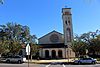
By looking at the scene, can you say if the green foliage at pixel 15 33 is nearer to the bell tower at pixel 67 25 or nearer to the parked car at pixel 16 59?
the bell tower at pixel 67 25

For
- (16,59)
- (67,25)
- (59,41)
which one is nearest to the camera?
(16,59)

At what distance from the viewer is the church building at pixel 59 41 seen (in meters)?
84.1

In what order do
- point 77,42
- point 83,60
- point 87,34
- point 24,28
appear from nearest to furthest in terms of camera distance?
point 83,60
point 77,42
point 87,34
point 24,28

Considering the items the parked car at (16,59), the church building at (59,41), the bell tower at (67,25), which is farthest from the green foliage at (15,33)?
the parked car at (16,59)

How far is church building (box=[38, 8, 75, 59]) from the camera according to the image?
276ft

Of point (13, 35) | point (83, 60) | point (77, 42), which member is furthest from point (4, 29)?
point (83, 60)

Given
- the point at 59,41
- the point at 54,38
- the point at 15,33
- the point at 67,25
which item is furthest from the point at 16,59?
the point at 67,25

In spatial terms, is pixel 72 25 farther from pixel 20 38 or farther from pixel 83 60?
pixel 83 60

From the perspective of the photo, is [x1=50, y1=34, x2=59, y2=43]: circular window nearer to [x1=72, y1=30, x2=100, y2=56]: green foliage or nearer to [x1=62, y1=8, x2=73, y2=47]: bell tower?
[x1=62, y1=8, x2=73, y2=47]: bell tower

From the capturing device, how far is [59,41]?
89688mm

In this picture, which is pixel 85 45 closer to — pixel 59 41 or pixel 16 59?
pixel 16 59

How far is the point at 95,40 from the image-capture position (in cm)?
6694

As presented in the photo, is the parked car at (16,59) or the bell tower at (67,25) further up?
the bell tower at (67,25)

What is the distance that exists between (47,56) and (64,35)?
29.0 ft
